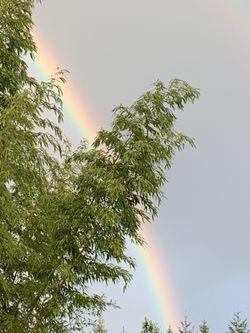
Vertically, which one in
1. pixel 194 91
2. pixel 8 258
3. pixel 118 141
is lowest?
pixel 8 258

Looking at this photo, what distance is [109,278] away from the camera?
6.77 metres

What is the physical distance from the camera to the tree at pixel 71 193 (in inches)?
248

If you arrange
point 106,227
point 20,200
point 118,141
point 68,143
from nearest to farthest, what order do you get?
1. point 106,227
2. point 118,141
3. point 20,200
4. point 68,143

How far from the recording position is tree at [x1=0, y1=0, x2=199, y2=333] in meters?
6.29

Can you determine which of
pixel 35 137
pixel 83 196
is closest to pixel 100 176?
pixel 83 196

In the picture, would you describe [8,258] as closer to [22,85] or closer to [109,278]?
[109,278]

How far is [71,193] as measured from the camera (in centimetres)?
675

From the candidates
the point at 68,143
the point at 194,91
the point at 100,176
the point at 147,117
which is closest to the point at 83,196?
the point at 100,176

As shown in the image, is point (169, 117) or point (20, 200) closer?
point (169, 117)

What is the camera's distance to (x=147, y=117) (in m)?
6.80

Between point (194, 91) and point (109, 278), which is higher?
point (194, 91)

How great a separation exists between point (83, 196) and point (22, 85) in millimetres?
1540

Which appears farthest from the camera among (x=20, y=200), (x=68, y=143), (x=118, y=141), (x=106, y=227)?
(x=68, y=143)

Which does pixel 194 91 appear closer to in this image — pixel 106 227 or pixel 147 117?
pixel 147 117
